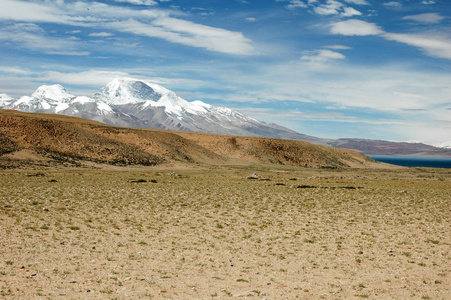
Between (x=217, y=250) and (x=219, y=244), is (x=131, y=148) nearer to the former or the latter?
(x=219, y=244)

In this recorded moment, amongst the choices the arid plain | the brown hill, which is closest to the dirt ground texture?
the arid plain

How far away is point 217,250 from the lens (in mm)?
17203

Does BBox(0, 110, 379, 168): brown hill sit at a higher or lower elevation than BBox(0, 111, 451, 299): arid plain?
higher

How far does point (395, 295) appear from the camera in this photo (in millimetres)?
12016

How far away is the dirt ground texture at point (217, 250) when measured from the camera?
488 inches

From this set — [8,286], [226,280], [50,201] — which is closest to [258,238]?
[226,280]

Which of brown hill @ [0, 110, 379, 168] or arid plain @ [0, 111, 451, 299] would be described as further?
brown hill @ [0, 110, 379, 168]

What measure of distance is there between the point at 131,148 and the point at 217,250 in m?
88.0

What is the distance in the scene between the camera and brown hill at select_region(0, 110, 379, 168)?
8156 centimetres

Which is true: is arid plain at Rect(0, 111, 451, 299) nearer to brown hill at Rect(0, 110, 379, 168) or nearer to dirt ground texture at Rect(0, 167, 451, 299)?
dirt ground texture at Rect(0, 167, 451, 299)

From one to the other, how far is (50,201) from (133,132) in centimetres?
9739

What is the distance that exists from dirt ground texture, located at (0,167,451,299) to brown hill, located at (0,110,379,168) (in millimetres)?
49681

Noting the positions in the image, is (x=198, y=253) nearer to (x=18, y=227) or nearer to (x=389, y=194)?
(x=18, y=227)

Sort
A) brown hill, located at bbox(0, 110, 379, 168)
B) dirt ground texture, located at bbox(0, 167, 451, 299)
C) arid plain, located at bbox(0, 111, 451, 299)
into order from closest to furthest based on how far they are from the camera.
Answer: dirt ground texture, located at bbox(0, 167, 451, 299) → arid plain, located at bbox(0, 111, 451, 299) → brown hill, located at bbox(0, 110, 379, 168)
